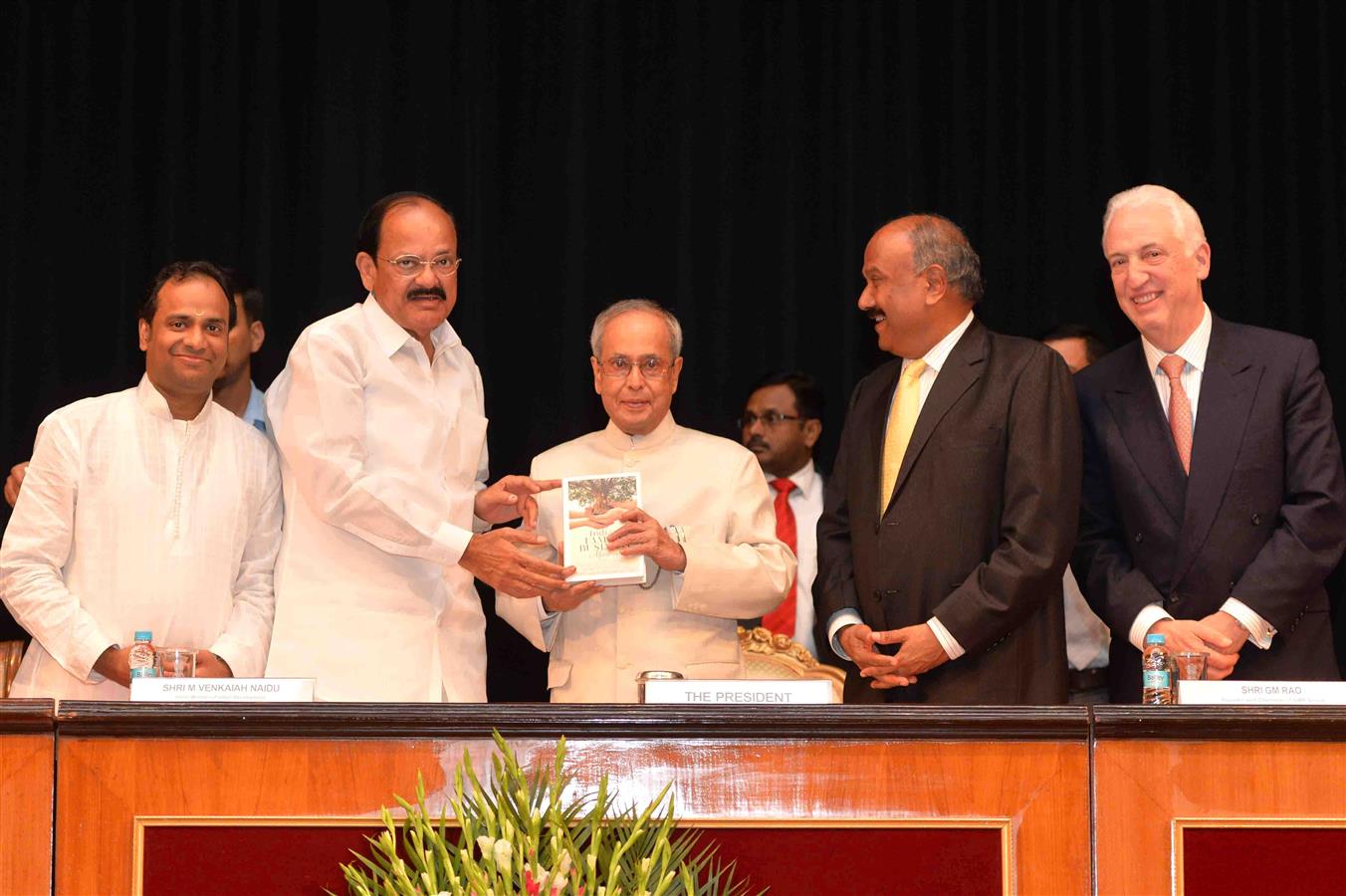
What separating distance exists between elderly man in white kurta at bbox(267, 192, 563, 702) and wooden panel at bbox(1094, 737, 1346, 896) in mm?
1321

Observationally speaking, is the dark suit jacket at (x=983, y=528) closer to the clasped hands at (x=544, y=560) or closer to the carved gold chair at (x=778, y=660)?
the clasped hands at (x=544, y=560)

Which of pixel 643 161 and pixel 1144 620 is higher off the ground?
pixel 643 161

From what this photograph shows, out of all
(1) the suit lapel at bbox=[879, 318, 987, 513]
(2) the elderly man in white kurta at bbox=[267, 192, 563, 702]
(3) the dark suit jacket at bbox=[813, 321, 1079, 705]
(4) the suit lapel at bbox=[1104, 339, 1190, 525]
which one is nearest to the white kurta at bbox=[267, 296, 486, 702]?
(2) the elderly man in white kurta at bbox=[267, 192, 563, 702]

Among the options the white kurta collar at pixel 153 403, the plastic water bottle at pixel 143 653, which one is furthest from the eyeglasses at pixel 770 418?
the plastic water bottle at pixel 143 653

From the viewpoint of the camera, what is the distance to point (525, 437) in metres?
5.49

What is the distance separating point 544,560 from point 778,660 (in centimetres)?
87

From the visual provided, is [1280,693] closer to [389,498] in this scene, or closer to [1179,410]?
[1179,410]

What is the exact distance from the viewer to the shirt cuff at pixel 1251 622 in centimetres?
310

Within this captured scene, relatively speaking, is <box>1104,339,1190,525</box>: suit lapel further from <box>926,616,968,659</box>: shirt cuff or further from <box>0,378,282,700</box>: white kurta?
<box>0,378,282,700</box>: white kurta

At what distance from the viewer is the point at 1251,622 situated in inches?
122

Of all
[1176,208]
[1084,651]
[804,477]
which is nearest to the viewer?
[1176,208]

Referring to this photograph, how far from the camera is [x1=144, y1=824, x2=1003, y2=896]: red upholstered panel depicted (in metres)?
2.29

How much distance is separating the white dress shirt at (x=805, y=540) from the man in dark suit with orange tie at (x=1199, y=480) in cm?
152

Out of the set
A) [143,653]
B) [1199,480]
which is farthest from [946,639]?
[143,653]
